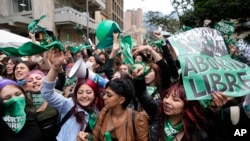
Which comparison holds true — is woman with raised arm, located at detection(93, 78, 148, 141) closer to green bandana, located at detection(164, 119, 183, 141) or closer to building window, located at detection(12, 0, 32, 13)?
green bandana, located at detection(164, 119, 183, 141)

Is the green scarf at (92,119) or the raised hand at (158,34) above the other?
the raised hand at (158,34)

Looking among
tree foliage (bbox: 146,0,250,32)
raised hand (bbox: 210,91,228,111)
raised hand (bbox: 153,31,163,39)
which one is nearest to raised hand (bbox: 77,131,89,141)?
raised hand (bbox: 210,91,228,111)

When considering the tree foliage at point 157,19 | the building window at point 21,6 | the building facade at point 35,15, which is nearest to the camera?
the tree foliage at point 157,19

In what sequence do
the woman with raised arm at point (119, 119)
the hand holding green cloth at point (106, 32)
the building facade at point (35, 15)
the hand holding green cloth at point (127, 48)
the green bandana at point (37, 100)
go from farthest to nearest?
1. the building facade at point (35, 15)
2. the hand holding green cloth at point (106, 32)
3. the hand holding green cloth at point (127, 48)
4. the green bandana at point (37, 100)
5. the woman with raised arm at point (119, 119)

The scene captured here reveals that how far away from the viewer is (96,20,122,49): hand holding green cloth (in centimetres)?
301

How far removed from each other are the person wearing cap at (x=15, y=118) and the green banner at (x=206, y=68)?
1152 mm

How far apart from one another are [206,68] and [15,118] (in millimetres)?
1376

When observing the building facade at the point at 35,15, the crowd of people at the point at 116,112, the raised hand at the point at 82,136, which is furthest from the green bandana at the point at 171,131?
the building facade at the point at 35,15

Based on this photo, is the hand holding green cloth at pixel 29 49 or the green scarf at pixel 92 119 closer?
the hand holding green cloth at pixel 29 49

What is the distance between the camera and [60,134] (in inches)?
96.0

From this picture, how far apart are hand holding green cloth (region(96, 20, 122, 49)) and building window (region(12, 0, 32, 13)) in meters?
19.2

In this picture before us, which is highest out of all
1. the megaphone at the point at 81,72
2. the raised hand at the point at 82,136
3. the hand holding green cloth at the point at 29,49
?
the hand holding green cloth at the point at 29,49

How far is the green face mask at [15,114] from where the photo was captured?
1876mm

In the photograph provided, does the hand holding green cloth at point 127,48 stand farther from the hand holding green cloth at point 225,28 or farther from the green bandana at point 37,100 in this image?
the hand holding green cloth at point 225,28
